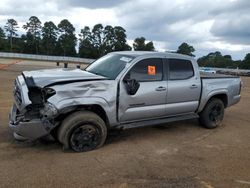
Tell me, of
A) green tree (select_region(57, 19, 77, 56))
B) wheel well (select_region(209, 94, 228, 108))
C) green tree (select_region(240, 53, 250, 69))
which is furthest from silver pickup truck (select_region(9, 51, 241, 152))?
green tree (select_region(240, 53, 250, 69))

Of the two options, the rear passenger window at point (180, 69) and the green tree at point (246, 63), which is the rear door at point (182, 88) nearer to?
the rear passenger window at point (180, 69)

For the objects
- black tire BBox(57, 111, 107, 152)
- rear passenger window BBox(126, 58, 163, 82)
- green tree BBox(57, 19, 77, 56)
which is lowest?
black tire BBox(57, 111, 107, 152)

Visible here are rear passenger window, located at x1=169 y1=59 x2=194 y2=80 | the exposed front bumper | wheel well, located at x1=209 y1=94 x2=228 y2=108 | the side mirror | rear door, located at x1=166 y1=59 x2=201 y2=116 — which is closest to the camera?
the exposed front bumper

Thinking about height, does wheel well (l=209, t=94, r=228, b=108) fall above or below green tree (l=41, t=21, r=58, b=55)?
below

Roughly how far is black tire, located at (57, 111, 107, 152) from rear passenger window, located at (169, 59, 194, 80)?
2.02 meters

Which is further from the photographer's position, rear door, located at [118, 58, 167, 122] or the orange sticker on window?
the orange sticker on window

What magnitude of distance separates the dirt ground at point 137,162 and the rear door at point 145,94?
1.96 feet

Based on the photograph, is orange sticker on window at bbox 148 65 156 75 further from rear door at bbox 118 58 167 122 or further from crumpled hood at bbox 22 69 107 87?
crumpled hood at bbox 22 69 107 87

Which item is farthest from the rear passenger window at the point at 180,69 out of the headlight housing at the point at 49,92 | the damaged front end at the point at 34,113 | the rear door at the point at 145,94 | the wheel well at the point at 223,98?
the damaged front end at the point at 34,113

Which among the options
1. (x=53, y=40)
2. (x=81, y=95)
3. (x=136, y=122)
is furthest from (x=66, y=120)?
(x=53, y=40)

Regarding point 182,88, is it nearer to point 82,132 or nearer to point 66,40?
point 82,132

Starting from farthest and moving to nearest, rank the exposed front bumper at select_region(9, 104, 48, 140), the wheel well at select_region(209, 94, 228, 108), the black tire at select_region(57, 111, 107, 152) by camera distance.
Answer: the wheel well at select_region(209, 94, 228, 108), the black tire at select_region(57, 111, 107, 152), the exposed front bumper at select_region(9, 104, 48, 140)

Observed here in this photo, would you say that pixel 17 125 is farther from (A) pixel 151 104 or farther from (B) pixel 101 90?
(A) pixel 151 104

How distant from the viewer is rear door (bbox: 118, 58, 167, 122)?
6.08 metres
